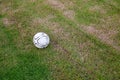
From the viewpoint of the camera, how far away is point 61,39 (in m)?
8.25

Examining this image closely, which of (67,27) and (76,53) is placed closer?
(76,53)

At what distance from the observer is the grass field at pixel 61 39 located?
7.12 metres

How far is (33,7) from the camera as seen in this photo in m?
9.93

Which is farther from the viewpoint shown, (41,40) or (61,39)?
(61,39)

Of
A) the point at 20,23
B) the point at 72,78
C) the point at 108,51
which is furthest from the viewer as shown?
the point at 20,23

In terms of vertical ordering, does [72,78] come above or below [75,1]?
below

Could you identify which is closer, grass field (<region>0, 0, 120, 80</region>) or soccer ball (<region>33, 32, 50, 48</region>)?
grass field (<region>0, 0, 120, 80</region>)

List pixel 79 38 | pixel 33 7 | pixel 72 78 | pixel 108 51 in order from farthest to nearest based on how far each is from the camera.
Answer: pixel 33 7 < pixel 79 38 < pixel 108 51 < pixel 72 78

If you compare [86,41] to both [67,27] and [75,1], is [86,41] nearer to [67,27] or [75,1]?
[67,27]

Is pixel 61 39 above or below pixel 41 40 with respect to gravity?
below

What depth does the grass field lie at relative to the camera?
23.4 ft

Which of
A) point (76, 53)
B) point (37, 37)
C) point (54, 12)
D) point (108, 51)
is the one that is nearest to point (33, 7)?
point (54, 12)

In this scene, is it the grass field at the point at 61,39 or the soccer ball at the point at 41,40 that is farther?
the soccer ball at the point at 41,40

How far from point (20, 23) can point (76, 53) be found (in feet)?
9.58
